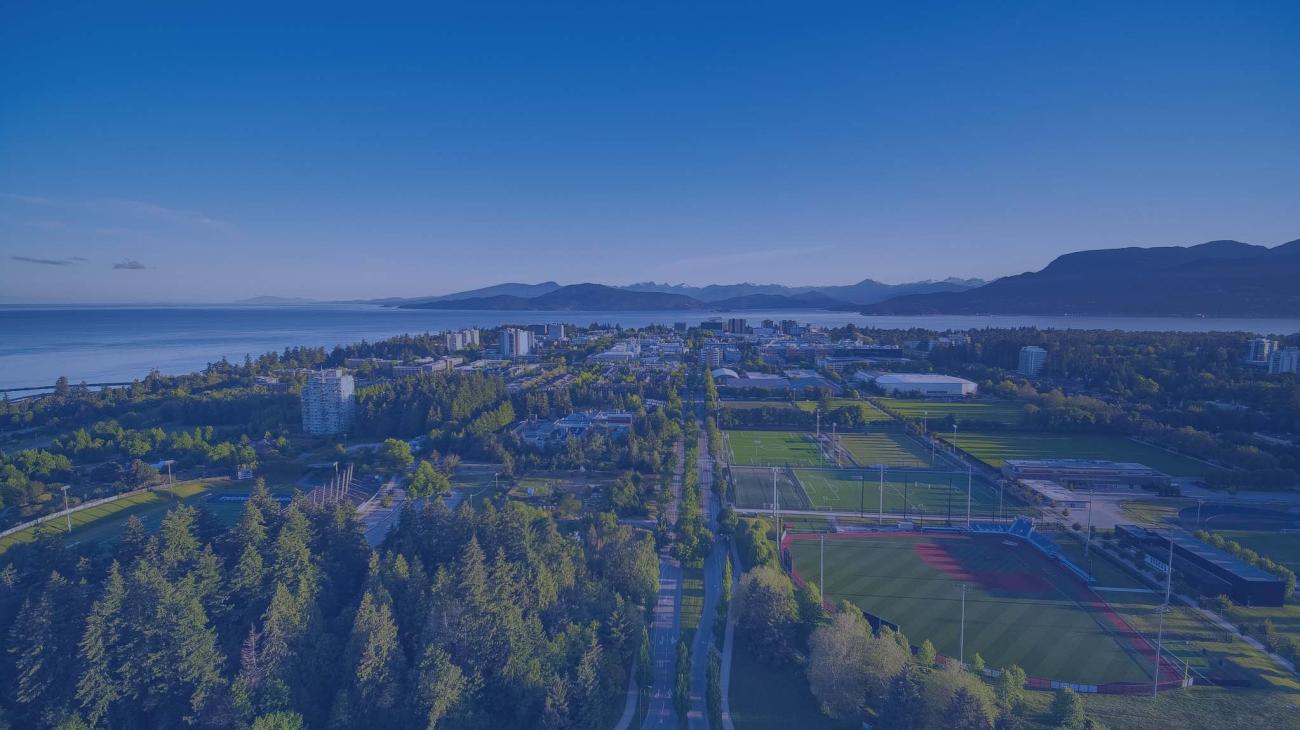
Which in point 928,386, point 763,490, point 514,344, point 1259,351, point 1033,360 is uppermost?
point 1259,351

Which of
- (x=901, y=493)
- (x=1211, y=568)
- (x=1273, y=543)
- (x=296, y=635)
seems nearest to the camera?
(x=296, y=635)

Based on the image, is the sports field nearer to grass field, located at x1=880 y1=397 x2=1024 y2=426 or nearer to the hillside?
grass field, located at x1=880 y1=397 x2=1024 y2=426

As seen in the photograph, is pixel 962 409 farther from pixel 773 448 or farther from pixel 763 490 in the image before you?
pixel 763 490

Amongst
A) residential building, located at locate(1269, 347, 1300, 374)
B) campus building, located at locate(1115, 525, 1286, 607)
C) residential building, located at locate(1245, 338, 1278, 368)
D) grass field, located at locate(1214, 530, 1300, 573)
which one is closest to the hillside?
residential building, located at locate(1245, 338, 1278, 368)

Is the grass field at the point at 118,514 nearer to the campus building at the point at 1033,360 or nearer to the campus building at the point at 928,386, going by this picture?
the campus building at the point at 928,386

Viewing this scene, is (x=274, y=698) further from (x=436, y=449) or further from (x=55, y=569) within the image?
(x=436, y=449)

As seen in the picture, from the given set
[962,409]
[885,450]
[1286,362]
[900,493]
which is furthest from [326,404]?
[1286,362]
